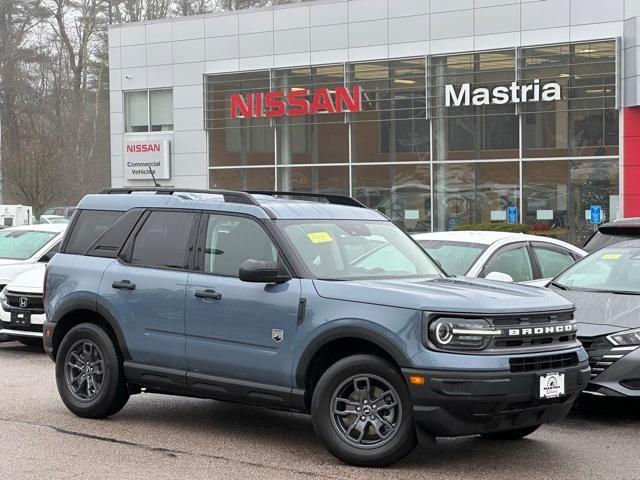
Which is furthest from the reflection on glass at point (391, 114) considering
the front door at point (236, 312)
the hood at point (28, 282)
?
the front door at point (236, 312)

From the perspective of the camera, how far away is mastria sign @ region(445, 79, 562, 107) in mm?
32656

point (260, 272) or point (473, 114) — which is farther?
point (473, 114)

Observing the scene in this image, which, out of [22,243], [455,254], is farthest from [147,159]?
[455,254]

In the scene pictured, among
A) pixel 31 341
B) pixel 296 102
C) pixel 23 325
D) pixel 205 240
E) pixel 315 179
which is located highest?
pixel 296 102

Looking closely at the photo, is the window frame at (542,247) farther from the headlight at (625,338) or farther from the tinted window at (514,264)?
the headlight at (625,338)

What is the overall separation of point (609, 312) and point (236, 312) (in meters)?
3.39

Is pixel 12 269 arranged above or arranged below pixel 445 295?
below

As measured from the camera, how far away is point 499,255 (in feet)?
36.6

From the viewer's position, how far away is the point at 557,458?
24.5 ft

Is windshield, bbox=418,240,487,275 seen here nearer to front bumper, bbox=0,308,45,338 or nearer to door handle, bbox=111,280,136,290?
door handle, bbox=111,280,136,290

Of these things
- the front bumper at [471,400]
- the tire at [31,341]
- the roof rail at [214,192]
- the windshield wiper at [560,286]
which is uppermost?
the roof rail at [214,192]

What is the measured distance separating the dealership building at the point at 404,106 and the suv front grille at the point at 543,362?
25.6 metres

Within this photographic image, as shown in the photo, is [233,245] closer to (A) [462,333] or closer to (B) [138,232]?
(B) [138,232]

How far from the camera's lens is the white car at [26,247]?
47.1ft
